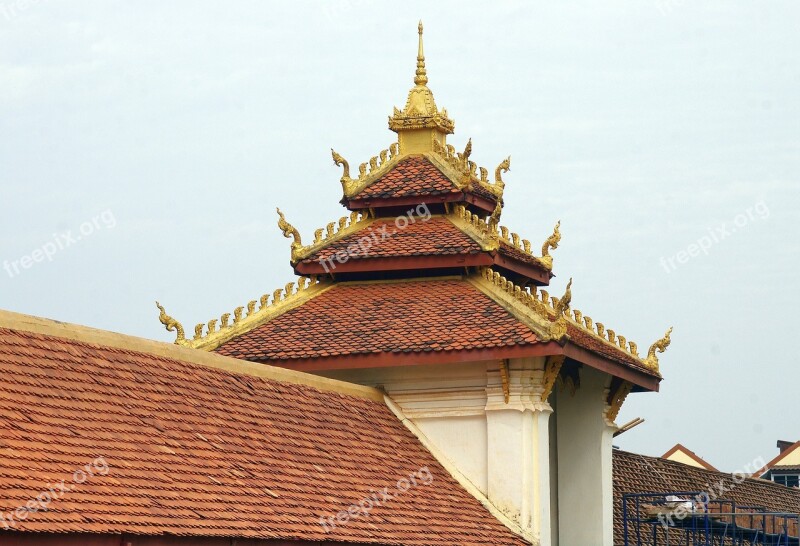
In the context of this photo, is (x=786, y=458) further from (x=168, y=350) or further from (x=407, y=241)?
(x=168, y=350)

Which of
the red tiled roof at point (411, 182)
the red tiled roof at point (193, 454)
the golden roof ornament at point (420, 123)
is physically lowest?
the red tiled roof at point (193, 454)

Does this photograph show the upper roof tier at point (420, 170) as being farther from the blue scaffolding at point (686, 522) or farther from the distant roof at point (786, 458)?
the distant roof at point (786, 458)

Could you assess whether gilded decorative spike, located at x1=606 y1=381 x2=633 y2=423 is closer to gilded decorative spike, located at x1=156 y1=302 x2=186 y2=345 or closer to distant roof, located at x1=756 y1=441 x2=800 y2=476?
gilded decorative spike, located at x1=156 y1=302 x2=186 y2=345

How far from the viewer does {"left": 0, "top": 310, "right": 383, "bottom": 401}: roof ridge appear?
630 inches

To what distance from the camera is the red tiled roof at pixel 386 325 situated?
22297mm

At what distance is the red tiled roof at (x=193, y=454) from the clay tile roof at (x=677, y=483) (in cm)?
948

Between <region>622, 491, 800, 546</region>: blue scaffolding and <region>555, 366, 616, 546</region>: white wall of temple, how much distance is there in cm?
78

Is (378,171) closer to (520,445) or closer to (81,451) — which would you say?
(520,445)

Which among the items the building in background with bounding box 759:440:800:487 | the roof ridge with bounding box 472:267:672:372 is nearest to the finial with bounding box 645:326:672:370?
the roof ridge with bounding box 472:267:672:372

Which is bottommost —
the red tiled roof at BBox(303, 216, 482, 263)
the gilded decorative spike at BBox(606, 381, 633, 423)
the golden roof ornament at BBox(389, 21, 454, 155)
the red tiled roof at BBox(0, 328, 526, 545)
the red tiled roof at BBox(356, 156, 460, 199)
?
the red tiled roof at BBox(0, 328, 526, 545)

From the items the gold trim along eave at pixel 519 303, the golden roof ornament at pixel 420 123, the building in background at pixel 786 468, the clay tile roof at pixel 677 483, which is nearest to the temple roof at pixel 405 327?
the gold trim along eave at pixel 519 303

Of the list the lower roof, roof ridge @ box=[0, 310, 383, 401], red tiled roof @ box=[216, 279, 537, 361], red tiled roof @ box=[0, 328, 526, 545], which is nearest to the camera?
red tiled roof @ box=[0, 328, 526, 545]

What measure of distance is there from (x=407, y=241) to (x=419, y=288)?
0.80 meters

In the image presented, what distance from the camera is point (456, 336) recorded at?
22328 mm
